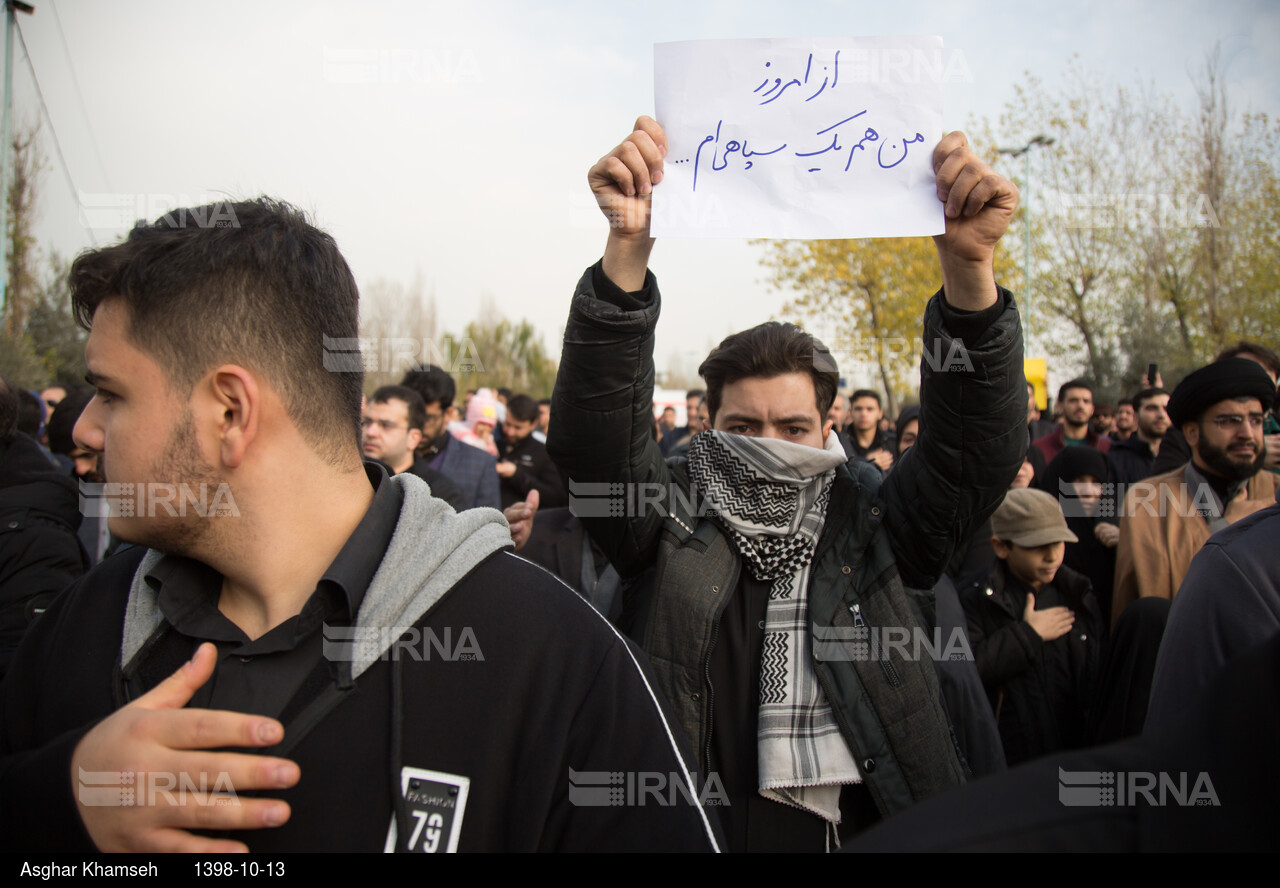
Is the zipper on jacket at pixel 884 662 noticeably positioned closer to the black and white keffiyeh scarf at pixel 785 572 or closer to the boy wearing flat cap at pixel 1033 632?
the black and white keffiyeh scarf at pixel 785 572

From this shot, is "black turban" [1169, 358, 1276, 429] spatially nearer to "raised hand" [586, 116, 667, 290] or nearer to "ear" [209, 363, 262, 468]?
"raised hand" [586, 116, 667, 290]

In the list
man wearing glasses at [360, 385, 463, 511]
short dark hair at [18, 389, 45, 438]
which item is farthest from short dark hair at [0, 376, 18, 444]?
short dark hair at [18, 389, 45, 438]

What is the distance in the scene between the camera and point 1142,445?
6.36 meters

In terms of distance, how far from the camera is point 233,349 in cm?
136

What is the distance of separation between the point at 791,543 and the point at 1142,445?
5552 mm

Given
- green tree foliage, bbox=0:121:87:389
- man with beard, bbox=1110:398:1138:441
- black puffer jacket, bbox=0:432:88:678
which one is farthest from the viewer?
green tree foliage, bbox=0:121:87:389

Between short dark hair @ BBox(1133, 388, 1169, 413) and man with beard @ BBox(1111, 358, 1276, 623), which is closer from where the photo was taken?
man with beard @ BBox(1111, 358, 1276, 623)

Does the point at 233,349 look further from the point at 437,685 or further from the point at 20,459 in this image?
the point at 20,459

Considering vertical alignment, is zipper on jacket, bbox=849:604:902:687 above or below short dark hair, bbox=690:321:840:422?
below

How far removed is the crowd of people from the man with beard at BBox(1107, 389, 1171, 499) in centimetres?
399

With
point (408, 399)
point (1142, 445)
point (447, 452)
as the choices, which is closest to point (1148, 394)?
point (1142, 445)

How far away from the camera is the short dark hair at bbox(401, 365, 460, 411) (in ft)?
18.8

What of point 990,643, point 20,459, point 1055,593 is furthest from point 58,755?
point 1055,593

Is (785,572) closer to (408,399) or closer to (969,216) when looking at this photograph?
(969,216)
